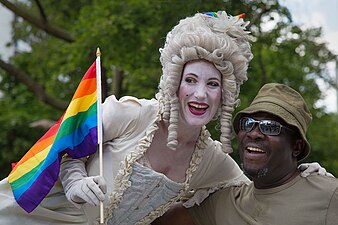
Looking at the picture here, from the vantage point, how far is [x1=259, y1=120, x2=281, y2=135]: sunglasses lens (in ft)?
11.3

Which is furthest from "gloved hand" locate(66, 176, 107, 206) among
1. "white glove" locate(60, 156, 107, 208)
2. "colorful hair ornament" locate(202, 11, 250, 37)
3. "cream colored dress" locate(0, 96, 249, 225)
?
"colorful hair ornament" locate(202, 11, 250, 37)

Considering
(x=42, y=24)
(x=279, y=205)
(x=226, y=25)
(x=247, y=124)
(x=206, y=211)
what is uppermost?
(x=42, y=24)

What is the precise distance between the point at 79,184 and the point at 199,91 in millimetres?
783

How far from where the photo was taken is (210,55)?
11.5 ft

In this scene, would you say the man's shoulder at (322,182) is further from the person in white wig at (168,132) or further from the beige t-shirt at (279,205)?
the person in white wig at (168,132)

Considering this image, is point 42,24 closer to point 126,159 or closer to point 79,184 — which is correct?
point 126,159

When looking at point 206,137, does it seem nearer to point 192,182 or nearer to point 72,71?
point 192,182

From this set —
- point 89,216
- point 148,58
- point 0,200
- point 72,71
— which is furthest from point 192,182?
point 72,71

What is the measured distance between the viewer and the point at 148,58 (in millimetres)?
8445

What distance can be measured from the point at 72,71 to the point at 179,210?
19.9 feet

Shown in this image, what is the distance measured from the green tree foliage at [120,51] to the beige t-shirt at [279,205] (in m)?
2.76

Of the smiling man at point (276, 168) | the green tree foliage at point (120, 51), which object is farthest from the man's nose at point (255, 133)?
the green tree foliage at point (120, 51)

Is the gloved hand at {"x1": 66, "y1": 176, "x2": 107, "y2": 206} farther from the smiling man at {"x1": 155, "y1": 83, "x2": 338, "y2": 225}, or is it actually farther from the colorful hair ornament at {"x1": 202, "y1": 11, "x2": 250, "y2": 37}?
the colorful hair ornament at {"x1": 202, "y1": 11, "x2": 250, "y2": 37}

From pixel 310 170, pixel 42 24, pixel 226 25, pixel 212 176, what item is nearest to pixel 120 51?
pixel 42 24
